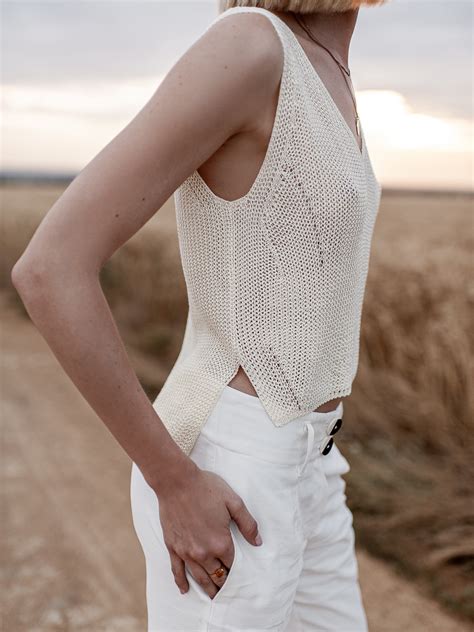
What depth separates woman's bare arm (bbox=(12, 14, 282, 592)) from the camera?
942 millimetres

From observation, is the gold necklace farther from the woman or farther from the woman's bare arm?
the woman's bare arm

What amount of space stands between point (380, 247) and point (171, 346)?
6.96 ft

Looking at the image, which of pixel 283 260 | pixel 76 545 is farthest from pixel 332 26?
pixel 76 545

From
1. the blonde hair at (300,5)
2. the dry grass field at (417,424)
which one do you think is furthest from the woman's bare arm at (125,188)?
the dry grass field at (417,424)

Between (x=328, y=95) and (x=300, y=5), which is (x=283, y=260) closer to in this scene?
(x=328, y=95)

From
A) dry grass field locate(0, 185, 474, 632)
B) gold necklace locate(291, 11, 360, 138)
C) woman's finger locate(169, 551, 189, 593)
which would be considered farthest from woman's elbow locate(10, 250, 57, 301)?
dry grass field locate(0, 185, 474, 632)

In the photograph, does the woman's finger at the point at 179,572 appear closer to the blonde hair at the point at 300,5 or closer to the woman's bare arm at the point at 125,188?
the woman's bare arm at the point at 125,188

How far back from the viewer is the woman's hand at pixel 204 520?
106cm

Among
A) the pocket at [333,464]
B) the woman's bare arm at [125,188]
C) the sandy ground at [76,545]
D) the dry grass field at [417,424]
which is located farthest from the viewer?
the dry grass field at [417,424]

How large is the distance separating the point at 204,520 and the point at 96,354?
285 mm

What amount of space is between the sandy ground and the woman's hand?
6.86ft

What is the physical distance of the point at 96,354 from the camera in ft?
3.19

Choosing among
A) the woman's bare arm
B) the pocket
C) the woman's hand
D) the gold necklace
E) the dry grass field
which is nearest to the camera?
the woman's bare arm

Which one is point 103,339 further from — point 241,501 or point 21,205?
point 21,205
